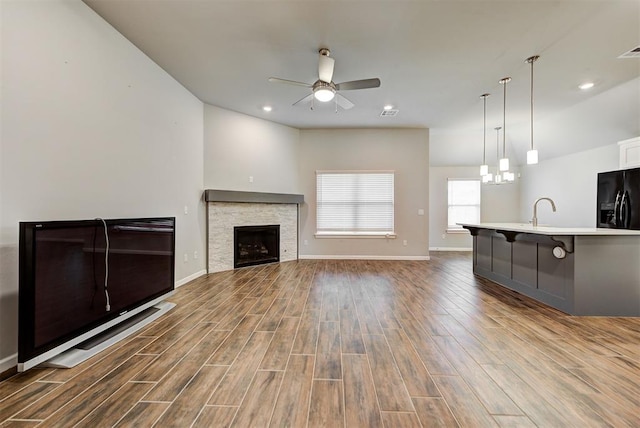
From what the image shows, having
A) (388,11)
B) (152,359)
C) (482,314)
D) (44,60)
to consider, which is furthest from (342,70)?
(152,359)

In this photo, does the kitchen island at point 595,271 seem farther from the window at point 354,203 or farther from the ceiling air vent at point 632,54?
the window at point 354,203

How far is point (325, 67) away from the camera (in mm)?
3043

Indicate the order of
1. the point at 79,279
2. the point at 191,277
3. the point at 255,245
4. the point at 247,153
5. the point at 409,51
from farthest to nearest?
the point at 255,245 → the point at 247,153 → the point at 191,277 → the point at 409,51 → the point at 79,279

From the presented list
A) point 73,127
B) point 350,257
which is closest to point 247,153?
point 73,127

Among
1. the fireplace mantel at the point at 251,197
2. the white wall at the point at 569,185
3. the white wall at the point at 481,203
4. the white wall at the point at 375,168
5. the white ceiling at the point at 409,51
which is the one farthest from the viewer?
the white wall at the point at 481,203

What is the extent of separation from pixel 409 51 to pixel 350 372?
11.4 ft

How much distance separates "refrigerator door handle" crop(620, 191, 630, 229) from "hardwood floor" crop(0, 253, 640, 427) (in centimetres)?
303

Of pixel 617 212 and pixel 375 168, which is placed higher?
pixel 375 168

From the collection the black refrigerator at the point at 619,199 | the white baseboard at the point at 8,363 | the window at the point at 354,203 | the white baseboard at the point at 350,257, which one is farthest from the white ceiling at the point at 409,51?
the white baseboard at the point at 350,257

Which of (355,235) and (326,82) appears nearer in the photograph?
(326,82)

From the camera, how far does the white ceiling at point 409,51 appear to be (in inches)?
99.4

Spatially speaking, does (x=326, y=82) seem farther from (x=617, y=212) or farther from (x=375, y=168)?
(x=617, y=212)

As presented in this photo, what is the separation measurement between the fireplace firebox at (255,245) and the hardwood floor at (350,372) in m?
2.07

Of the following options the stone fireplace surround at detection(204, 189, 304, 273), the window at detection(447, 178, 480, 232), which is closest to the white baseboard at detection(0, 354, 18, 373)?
the stone fireplace surround at detection(204, 189, 304, 273)
